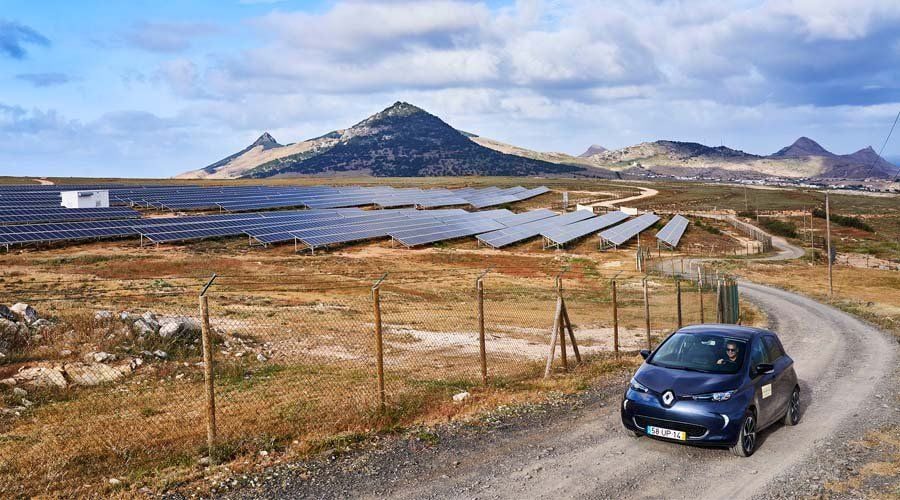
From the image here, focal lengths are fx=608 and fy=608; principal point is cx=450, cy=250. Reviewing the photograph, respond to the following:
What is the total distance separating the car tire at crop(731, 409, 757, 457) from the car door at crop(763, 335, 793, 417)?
113 centimetres

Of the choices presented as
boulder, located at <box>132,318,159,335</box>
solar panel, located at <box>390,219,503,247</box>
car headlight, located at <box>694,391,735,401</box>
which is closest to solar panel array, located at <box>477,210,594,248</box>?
solar panel, located at <box>390,219,503,247</box>

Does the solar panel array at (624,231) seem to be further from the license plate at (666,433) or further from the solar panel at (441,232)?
the license plate at (666,433)

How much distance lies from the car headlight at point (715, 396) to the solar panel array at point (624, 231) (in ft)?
172

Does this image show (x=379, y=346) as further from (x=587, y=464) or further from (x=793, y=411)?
(x=793, y=411)

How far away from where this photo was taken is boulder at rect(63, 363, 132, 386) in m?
12.6

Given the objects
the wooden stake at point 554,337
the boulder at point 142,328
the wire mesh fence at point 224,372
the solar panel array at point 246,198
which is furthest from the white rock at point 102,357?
the solar panel array at point 246,198

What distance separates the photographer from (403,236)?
5775cm

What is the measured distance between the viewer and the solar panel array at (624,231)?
62550 millimetres

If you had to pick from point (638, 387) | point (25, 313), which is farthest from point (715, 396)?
point (25, 313)

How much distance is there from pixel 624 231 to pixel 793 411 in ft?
194

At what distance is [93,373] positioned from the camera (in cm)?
1292

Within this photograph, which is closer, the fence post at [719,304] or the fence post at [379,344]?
the fence post at [379,344]

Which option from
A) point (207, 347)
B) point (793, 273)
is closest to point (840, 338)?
point (207, 347)

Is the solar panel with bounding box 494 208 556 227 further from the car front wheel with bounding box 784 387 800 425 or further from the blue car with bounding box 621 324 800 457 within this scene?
the blue car with bounding box 621 324 800 457
